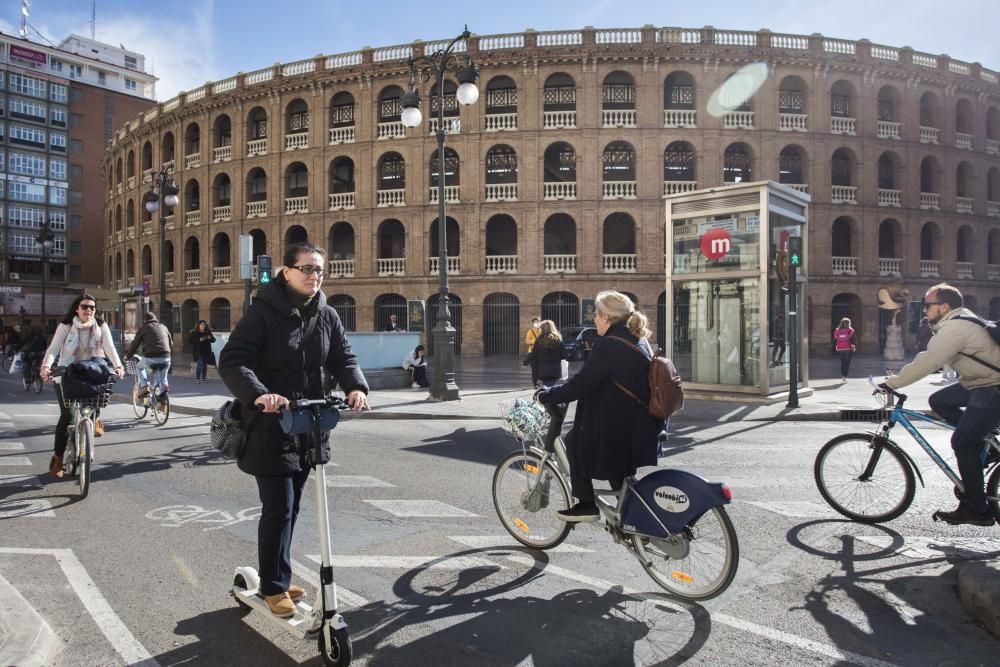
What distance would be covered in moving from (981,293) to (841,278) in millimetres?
→ 8950

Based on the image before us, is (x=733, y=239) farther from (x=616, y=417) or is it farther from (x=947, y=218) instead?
(x=947, y=218)

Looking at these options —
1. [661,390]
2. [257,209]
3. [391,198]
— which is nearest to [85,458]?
[661,390]

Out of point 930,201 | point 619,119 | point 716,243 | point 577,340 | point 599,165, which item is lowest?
point 577,340

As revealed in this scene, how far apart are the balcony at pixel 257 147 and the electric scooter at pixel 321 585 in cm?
3260

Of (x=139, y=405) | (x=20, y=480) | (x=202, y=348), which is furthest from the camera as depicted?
(x=202, y=348)

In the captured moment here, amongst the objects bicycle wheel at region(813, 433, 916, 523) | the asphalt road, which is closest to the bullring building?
the asphalt road

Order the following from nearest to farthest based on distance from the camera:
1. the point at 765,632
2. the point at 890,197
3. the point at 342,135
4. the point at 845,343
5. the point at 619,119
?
the point at 765,632 < the point at 845,343 < the point at 619,119 < the point at 890,197 < the point at 342,135

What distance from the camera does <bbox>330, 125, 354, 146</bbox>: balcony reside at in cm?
3025

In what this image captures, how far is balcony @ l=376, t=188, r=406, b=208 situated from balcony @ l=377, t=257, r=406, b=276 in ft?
8.59

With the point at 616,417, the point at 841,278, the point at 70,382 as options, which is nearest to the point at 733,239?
the point at 616,417

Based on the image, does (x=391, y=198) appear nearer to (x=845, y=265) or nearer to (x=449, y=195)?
(x=449, y=195)

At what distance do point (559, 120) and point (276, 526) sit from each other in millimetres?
27495

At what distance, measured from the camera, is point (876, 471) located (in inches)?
185

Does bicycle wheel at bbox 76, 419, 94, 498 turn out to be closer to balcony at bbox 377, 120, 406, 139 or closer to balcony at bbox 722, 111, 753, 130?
balcony at bbox 377, 120, 406, 139
